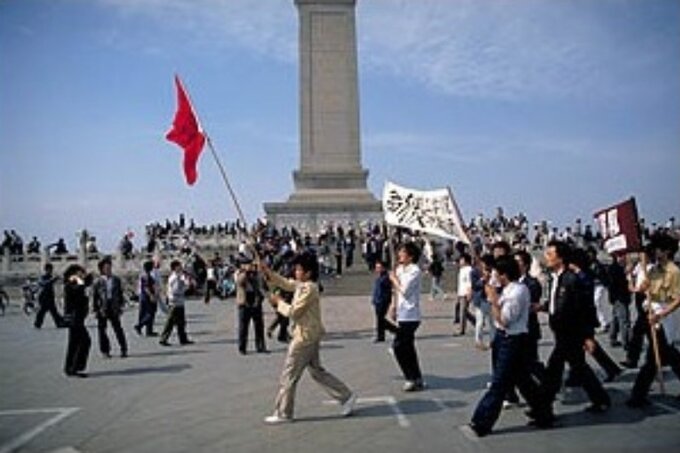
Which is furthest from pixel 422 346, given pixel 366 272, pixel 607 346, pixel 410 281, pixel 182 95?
pixel 366 272

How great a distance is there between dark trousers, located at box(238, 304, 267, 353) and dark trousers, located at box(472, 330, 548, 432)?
6.11 metres

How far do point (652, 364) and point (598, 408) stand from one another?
77cm

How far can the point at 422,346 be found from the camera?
12.6 metres

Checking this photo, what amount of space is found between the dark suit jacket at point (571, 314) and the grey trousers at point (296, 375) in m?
2.31

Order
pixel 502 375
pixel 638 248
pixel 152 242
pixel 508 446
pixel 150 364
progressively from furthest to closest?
1. pixel 152 242
2. pixel 150 364
3. pixel 638 248
4. pixel 502 375
5. pixel 508 446

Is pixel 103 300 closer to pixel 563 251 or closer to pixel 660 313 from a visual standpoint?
pixel 563 251

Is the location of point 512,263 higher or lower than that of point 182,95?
lower

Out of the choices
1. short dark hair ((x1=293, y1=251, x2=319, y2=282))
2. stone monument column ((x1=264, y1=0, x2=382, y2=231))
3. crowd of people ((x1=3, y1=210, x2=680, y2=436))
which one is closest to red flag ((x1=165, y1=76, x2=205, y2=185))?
crowd of people ((x1=3, y1=210, x2=680, y2=436))

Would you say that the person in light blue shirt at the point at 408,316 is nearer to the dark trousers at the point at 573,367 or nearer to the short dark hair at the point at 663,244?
the dark trousers at the point at 573,367

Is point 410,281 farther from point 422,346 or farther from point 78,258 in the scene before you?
point 78,258

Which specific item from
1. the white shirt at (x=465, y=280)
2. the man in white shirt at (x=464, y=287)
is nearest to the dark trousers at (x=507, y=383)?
the man in white shirt at (x=464, y=287)

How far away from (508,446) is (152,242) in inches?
1094

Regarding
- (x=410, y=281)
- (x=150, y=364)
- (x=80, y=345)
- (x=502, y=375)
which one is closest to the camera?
(x=502, y=375)

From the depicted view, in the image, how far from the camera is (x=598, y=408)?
738 centimetres
